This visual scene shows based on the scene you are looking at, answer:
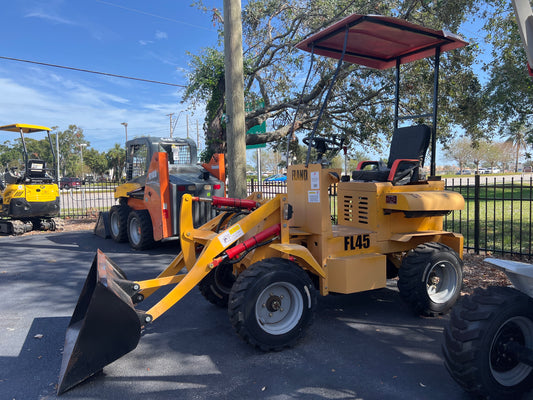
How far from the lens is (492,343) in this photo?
107 inches

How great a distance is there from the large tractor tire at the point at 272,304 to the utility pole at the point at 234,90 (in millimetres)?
3302

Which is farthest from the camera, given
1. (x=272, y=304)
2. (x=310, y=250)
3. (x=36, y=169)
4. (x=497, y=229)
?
(x=36, y=169)

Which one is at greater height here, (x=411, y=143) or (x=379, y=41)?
(x=379, y=41)

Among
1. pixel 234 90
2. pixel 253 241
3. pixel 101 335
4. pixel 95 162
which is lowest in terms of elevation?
pixel 101 335

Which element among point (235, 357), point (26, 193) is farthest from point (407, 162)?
point (26, 193)

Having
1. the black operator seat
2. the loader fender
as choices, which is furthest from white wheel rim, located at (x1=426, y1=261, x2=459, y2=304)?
the loader fender

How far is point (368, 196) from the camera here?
4.75m

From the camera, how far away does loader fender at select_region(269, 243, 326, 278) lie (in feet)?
13.1

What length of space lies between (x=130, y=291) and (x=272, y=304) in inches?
53.6

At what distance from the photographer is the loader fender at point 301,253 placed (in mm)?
4000

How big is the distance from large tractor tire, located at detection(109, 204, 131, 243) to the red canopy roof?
22.9 ft

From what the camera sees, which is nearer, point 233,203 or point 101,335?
point 101,335

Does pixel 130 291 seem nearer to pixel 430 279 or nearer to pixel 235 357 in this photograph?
pixel 235 357

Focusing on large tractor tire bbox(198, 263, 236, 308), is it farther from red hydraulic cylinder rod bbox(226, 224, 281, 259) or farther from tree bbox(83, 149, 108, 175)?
tree bbox(83, 149, 108, 175)
